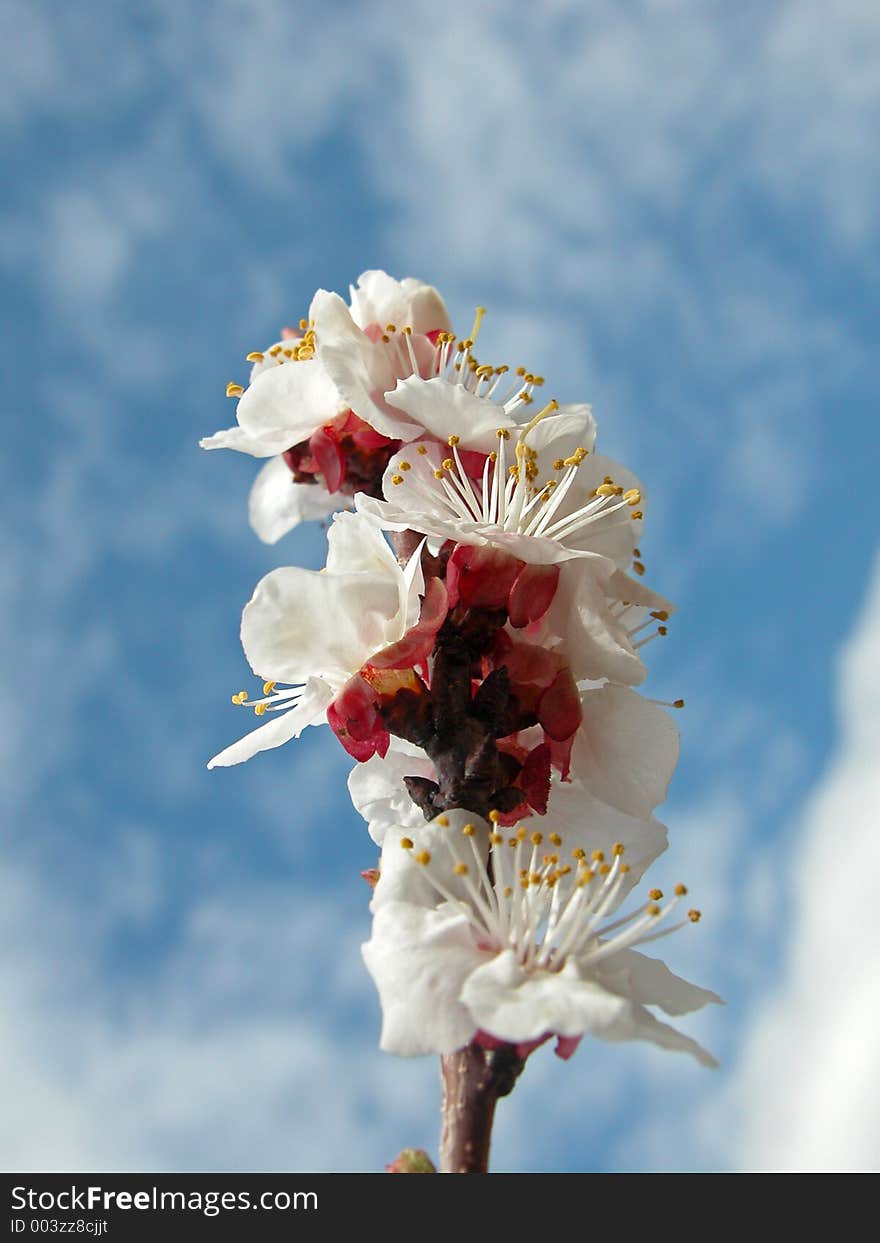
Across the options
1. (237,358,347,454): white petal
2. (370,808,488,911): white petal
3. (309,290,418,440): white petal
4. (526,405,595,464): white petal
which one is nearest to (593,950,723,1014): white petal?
(370,808,488,911): white petal

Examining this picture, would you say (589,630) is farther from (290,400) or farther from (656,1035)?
(290,400)

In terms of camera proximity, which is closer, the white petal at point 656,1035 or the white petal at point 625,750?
the white petal at point 656,1035

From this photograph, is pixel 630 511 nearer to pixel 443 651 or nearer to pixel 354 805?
pixel 443 651

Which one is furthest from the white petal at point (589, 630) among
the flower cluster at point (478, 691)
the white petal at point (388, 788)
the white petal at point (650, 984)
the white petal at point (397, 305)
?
the white petal at point (397, 305)

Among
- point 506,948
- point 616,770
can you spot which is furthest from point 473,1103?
point 616,770

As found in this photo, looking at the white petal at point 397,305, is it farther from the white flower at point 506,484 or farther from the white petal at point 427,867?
the white petal at point 427,867

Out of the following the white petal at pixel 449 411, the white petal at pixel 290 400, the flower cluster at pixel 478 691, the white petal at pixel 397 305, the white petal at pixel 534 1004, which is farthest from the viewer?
the white petal at pixel 397 305
